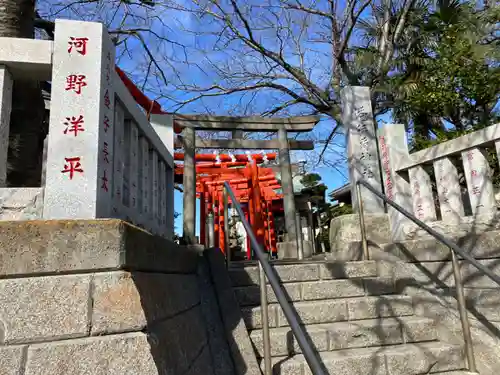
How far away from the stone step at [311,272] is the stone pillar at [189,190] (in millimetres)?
1161

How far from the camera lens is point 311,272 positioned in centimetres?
372

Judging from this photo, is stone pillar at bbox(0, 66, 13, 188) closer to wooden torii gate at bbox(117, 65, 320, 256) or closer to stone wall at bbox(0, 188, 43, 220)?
stone wall at bbox(0, 188, 43, 220)

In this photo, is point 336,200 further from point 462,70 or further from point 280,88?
point 462,70

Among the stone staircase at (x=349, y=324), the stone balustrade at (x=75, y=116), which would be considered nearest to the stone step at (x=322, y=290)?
the stone staircase at (x=349, y=324)

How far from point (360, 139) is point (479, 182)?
2011 mm

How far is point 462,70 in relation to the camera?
316 inches

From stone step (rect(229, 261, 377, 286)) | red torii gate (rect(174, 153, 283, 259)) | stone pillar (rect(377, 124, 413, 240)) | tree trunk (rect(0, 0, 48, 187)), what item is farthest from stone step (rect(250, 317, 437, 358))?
red torii gate (rect(174, 153, 283, 259))

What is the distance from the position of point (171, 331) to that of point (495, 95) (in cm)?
908

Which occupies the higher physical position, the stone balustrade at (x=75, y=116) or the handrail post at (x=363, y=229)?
the stone balustrade at (x=75, y=116)

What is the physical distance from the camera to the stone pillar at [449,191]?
3375mm

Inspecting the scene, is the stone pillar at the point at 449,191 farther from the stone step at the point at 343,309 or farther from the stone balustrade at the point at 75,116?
the stone balustrade at the point at 75,116

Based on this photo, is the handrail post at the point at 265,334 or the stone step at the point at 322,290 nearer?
the handrail post at the point at 265,334

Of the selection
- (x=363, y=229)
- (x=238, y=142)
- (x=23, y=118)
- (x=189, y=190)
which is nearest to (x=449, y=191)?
(x=363, y=229)

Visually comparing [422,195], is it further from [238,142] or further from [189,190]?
[238,142]
